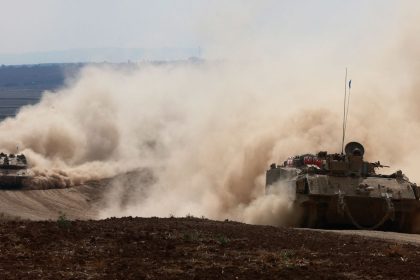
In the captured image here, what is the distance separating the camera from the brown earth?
11.7 meters

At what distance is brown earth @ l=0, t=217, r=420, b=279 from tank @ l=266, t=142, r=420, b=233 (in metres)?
6.20

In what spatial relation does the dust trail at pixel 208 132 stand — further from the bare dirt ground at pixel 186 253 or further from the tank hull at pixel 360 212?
the bare dirt ground at pixel 186 253

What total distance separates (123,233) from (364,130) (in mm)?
24615

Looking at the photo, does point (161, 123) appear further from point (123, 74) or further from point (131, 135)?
point (123, 74)

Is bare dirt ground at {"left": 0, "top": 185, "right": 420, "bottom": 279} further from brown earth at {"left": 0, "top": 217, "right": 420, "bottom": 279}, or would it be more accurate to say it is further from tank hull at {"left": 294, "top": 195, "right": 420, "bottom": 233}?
tank hull at {"left": 294, "top": 195, "right": 420, "bottom": 233}

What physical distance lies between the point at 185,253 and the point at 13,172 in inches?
1208

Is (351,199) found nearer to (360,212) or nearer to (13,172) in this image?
(360,212)

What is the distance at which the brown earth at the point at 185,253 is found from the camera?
11.7 metres

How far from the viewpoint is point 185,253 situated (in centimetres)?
1359

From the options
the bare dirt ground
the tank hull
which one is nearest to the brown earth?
the bare dirt ground

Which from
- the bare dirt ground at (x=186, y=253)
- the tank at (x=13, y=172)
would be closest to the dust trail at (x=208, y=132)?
the tank at (x=13, y=172)

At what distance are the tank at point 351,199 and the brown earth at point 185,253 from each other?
6.20 metres

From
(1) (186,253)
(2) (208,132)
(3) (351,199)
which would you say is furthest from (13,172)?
(1) (186,253)

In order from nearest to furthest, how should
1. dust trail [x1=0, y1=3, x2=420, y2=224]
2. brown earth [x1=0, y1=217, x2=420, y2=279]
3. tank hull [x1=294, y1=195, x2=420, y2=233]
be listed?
brown earth [x1=0, y1=217, x2=420, y2=279] → tank hull [x1=294, y1=195, x2=420, y2=233] → dust trail [x1=0, y1=3, x2=420, y2=224]
